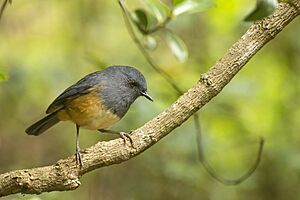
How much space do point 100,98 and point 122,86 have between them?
6.8 inches

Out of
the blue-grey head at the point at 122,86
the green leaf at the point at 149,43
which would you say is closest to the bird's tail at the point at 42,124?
the blue-grey head at the point at 122,86

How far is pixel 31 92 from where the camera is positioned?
6074mm

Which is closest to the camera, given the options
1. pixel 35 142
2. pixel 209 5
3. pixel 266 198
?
pixel 209 5

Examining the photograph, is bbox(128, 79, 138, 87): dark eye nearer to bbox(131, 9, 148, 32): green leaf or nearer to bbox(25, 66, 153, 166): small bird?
bbox(25, 66, 153, 166): small bird

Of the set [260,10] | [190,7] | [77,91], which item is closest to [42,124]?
[77,91]

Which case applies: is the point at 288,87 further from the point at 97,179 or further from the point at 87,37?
the point at 87,37

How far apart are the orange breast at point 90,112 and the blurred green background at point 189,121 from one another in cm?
110

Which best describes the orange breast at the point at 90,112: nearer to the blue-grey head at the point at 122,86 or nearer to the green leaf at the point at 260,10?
the blue-grey head at the point at 122,86

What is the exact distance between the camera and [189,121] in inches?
Result: 226

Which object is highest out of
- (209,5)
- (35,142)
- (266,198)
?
(209,5)

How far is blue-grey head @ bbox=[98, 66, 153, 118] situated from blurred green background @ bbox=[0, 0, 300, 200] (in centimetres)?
95

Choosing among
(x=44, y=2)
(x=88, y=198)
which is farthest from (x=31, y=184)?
(x=44, y=2)

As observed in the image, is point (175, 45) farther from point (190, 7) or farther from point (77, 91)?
point (77, 91)

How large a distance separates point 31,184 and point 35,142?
435cm
